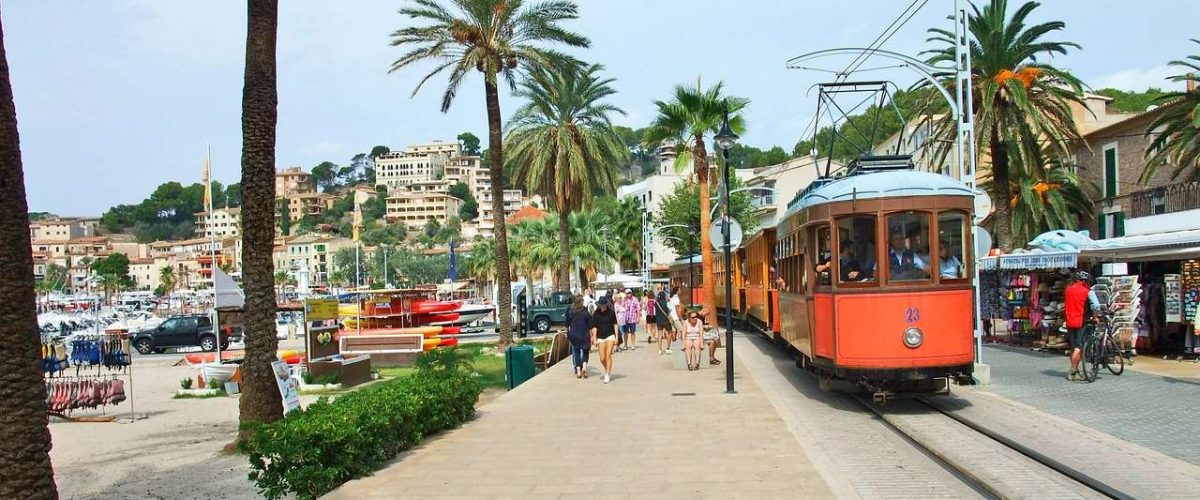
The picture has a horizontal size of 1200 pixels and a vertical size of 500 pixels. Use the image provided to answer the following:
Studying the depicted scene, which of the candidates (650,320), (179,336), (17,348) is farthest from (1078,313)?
(179,336)

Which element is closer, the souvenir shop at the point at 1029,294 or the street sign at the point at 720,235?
the street sign at the point at 720,235

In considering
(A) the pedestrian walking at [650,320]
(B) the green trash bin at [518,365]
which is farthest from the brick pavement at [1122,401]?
(A) the pedestrian walking at [650,320]

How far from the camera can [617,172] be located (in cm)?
4191

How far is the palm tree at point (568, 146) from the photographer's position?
39250 millimetres

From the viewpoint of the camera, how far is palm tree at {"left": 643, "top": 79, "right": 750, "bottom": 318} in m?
29.5

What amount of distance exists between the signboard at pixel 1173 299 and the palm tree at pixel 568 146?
Result: 23960 millimetres

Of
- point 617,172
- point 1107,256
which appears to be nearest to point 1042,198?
point 617,172

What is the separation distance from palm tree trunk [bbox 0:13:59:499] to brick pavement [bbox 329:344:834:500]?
243cm

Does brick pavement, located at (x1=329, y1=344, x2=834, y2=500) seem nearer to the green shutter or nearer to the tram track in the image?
the tram track

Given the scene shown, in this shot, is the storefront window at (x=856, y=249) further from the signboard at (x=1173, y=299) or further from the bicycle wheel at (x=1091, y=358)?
the signboard at (x=1173, y=299)

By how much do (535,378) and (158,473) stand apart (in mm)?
8464

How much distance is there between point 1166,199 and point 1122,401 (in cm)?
2187

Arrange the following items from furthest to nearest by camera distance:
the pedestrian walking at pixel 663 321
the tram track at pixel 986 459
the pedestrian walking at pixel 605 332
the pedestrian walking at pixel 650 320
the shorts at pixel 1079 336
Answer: the pedestrian walking at pixel 650 320 < the pedestrian walking at pixel 663 321 < the pedestrian walking at pixel 605 332 < the shorts at pixel 1079 336 < the tram track at pixel 986 459

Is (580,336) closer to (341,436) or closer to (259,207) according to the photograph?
(259,207)
